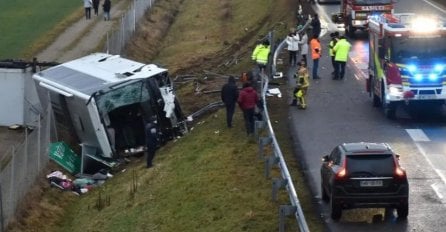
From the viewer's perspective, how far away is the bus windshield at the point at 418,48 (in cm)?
3159

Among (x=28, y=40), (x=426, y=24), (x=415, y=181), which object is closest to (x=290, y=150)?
(x=415, y=181)

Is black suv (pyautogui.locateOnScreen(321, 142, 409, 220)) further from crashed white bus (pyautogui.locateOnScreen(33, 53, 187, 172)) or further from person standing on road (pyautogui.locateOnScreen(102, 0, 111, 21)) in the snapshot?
person standing on road (pyautogui.locateOnScreen(102, 0, 111, 21))

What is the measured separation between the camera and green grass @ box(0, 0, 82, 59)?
53.9 m

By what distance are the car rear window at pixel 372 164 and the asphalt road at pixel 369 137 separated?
4.02 feet

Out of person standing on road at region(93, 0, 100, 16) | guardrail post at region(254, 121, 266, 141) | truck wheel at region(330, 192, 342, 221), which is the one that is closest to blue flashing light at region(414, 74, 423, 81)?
guardrail post at region(254, 121, 266, 141)

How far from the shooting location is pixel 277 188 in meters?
23.3

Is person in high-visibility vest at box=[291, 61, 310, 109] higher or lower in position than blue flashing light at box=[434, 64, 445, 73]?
Answer: lower

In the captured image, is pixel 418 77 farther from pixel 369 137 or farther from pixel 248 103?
pixel 248 103

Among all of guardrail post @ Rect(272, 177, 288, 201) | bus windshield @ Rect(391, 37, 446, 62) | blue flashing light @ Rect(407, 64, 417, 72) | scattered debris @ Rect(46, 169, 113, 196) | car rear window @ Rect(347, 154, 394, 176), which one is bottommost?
scattered debris @ Rect(46, 169, 113, 196)

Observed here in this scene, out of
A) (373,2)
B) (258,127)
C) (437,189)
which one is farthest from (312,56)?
(437,189)

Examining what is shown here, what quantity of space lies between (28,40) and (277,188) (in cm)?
3504

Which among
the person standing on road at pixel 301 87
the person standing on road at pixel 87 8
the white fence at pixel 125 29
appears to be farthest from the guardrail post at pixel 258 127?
the person standing on road at pixel 87 8

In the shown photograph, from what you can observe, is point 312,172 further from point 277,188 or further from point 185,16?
point 185,16

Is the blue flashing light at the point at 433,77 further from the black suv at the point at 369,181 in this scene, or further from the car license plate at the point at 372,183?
the car license plate at the point at 372,183
